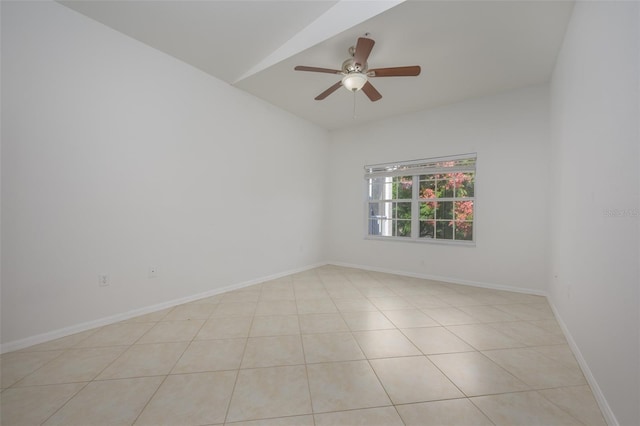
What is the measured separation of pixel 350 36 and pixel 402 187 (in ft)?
9.16

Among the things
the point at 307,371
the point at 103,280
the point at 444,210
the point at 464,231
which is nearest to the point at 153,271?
the point at 103,280

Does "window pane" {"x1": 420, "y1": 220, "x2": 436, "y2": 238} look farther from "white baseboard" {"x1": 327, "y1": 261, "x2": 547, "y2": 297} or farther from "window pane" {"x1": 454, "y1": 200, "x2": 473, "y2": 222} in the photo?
"white baseboard" {"x1": 327, "y1": 261, "x2": 547, "y2": 297}

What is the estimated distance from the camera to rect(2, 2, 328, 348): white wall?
195 cm

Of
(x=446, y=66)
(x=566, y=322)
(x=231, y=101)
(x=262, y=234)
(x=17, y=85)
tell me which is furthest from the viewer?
(x=262, y=234)

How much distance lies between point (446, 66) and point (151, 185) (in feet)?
11.9

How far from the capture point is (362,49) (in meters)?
2.11

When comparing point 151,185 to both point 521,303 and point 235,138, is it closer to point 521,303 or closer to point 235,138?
point 235,138

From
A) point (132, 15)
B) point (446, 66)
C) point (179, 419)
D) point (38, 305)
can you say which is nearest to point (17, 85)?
point (132, 15)

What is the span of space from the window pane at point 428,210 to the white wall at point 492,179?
503 mm

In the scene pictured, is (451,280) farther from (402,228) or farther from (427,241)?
(402,228)

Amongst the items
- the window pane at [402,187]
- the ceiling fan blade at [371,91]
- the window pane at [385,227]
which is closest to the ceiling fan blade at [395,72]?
the ceiling fan blade at [371,91]

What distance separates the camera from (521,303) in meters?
2.99

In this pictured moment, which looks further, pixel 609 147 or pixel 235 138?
pixel 235 138

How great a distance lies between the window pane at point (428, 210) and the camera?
Answer: 4.22m
